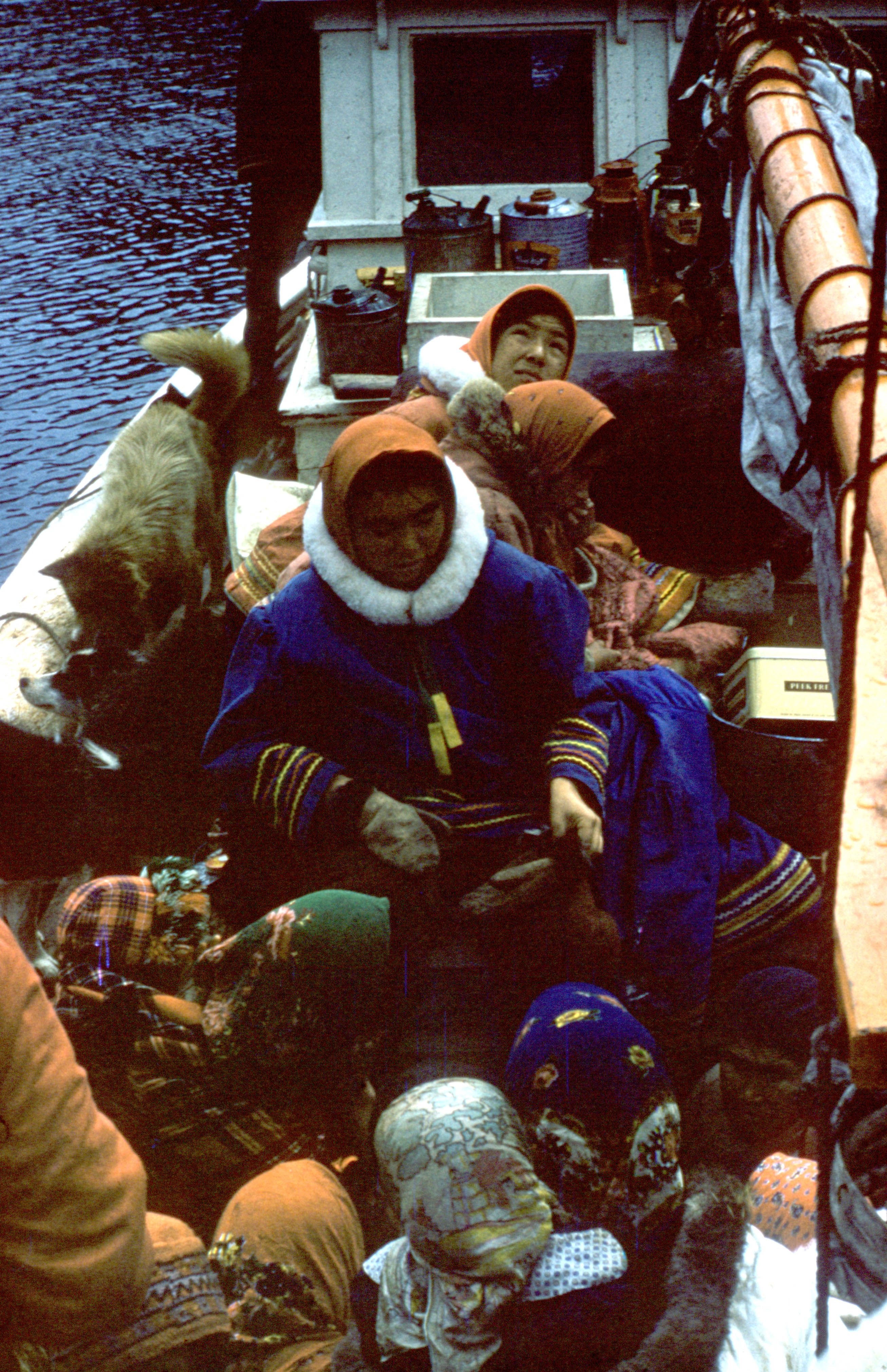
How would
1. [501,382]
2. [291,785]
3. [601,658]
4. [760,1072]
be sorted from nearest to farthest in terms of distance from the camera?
[760,1072] → [291,785] → [601,658] → [501,382]

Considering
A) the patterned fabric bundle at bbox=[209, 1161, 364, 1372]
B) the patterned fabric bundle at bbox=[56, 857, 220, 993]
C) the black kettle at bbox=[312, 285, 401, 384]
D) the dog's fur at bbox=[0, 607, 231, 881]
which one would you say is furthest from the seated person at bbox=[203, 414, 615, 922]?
the black kettle at bbox=[312, 285, 401, 384]

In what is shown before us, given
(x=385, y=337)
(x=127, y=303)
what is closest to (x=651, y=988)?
(x=385, y=337)

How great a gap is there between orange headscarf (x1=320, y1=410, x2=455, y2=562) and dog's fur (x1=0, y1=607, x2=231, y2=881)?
167 centimetres

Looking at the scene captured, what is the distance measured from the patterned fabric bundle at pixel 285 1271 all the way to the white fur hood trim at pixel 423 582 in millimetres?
1028

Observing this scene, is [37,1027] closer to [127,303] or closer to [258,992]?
[258,992]

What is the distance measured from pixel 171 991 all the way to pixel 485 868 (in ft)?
2.22

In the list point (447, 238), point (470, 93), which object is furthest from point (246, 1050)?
point (470, 93)

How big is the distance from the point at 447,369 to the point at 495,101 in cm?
410

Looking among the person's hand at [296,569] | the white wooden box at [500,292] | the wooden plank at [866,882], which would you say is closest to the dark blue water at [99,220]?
the white wooden box at [500,292]

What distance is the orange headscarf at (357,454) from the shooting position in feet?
6.98

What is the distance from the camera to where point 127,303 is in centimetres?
1103

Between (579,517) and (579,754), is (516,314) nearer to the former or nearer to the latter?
(579,517)

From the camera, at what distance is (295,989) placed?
1812 millimetres

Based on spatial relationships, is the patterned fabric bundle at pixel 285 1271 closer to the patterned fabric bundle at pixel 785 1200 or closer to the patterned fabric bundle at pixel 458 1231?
the patterned fabric bundle at pixel 458 1231
